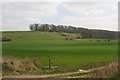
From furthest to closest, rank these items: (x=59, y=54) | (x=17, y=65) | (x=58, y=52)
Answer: (x=58, y=52) < (x=59, y=54) < (x=17, y=65)

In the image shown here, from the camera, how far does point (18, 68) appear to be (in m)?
25.6

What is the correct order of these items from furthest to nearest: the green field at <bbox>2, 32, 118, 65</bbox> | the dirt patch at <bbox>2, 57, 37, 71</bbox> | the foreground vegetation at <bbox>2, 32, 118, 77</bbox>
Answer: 1. the green field at <bbox>2, 32, 118, 65</bbox>
2. the foreground vegetation at <bbox>2, 32, 118, 77</bbox>
3. the dirt patch at <bbox>2, 57, 37, 71</bbox>

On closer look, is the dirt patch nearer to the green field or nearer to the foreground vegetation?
the foreground vegetation

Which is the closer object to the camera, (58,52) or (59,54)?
(59,54)

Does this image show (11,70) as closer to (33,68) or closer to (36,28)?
(33,68)

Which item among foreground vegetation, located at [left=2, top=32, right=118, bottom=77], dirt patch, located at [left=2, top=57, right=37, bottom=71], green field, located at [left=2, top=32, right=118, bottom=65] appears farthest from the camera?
green field, located at [left=2, top=32, right=118, bottom=65]

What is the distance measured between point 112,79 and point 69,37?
273ft

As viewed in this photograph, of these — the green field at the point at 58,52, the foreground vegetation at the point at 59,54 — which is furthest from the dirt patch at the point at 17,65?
the green field at the point at 58,52

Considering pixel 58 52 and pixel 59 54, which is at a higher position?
pixel 58 52

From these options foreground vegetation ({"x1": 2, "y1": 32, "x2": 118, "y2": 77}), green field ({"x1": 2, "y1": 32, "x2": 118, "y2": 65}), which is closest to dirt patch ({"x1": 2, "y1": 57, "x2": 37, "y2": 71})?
foreground vegetation ({"x1": 2, "y1": 32, "x2": 118, "y2": 77})

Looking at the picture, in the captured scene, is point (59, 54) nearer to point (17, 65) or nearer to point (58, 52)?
point (58, 52)

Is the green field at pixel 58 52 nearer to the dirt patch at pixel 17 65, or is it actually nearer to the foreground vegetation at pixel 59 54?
the foreground vegetation at pixel 59 54

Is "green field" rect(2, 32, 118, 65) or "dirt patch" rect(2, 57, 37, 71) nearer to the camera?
"dirt patch" rect(2, 57, 37, 71)

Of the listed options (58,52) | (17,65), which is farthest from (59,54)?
(17,65)
